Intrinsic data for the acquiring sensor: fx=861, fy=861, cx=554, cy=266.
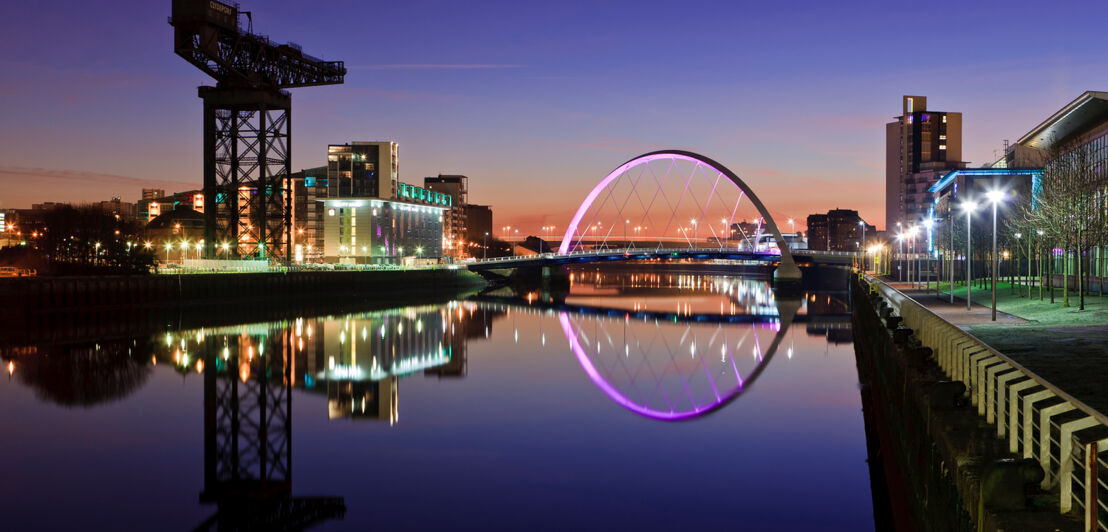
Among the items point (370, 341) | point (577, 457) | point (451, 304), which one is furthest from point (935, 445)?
point (451, 304)

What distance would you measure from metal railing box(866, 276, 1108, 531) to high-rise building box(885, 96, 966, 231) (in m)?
166

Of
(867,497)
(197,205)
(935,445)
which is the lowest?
(867,497)

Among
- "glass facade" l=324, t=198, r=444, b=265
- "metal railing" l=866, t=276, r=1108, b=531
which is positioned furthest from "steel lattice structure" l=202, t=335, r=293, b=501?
"glass facade" l=324, t=198, r=444, b=265

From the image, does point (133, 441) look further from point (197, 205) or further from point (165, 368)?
point (197, 205)

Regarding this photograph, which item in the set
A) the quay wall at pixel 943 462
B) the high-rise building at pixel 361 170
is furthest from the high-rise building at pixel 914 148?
the quay wall at pixel 943 462

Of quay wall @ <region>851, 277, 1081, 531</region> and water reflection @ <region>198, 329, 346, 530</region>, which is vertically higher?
quay wall @ <region>851, 277, 1081, 531</region>

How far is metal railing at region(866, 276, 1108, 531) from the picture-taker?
6.49 m

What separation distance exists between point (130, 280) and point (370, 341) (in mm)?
21411

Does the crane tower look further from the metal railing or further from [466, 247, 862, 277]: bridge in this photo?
the metal railing

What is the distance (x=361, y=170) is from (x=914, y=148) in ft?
383

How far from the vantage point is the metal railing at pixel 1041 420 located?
6.49 m

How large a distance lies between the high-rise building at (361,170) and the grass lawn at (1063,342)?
86.6m

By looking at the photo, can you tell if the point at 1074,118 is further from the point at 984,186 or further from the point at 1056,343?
the point at 1056,343

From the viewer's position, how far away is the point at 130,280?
55125 millimetres
